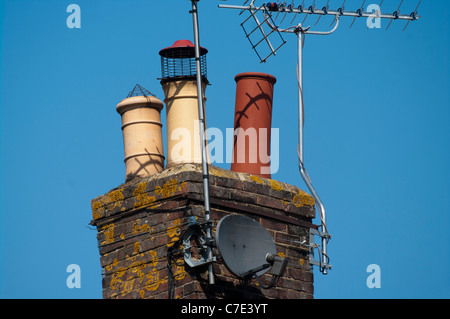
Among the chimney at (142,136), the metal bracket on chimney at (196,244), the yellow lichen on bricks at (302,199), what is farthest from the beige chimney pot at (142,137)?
the yellow lichen on bricks at (302,199)

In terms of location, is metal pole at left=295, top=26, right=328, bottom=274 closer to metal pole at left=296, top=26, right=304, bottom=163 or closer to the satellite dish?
metal pole at left=296, top=26, right=304, bottom=163

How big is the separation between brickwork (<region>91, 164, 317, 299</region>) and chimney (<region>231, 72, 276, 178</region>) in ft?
1.86

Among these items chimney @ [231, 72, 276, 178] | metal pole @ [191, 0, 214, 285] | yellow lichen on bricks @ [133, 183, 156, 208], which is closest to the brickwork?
yellow lichen on bricks @ [133, 183, 156, 208]

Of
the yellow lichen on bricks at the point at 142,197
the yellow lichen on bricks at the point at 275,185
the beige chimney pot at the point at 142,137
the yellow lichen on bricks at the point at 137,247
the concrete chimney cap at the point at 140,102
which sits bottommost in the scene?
the yellow lichen on bricks at the point at 137,247

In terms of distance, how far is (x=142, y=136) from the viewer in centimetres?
2136

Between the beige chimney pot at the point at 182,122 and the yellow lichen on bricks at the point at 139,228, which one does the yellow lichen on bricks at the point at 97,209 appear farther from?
the beige chimney pot at the point at 182,122

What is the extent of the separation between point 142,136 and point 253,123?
6.25ft

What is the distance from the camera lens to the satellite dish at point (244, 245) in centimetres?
1916

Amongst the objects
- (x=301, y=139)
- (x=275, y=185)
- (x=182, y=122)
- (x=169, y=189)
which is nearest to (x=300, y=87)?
(x=301, y=139)

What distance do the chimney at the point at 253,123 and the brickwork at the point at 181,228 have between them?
1.86 ft

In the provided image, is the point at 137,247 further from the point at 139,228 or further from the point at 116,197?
the point at 116,197

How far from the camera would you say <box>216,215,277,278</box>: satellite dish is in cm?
1916

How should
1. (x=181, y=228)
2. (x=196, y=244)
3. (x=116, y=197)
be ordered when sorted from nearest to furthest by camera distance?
(x=196, y=244), (x=181, y=228), (x=116, y=197)
